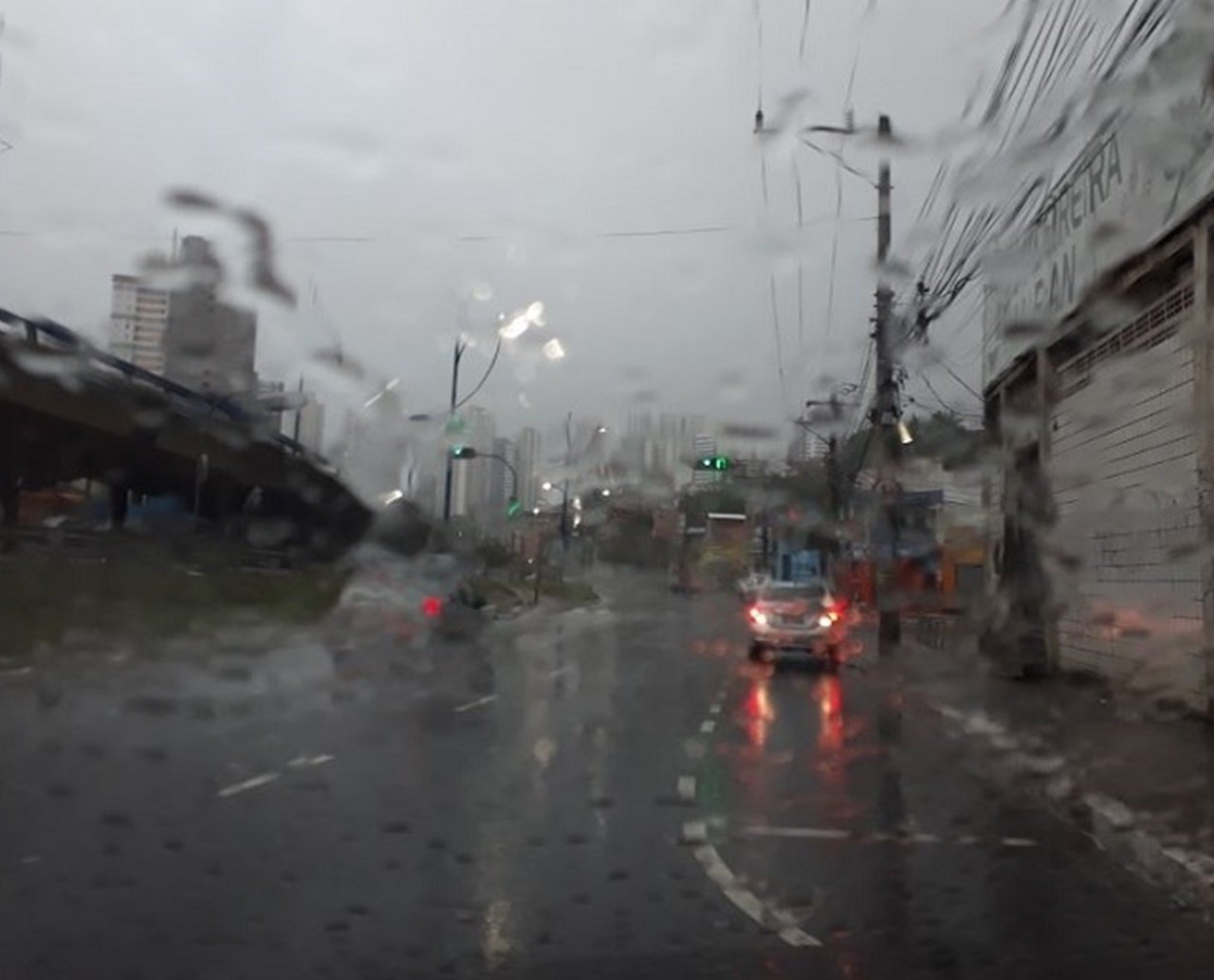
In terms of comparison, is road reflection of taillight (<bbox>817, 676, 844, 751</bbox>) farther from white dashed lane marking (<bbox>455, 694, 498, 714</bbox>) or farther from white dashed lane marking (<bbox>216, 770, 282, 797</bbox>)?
white dashed lane marking (<bbox>216, 770, 282, 797</bbox>)

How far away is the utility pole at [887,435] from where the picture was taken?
2469cm

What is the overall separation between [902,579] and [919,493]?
61.3 inches

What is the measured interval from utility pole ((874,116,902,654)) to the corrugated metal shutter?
6.00m

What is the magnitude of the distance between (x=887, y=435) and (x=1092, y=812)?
55.7ft

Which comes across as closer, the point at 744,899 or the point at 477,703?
the point at 744,899

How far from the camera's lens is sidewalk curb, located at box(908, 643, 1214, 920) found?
297 inches

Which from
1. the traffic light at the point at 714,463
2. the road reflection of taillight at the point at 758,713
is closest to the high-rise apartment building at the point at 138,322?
the road reflection of taillight at the point at 758,713

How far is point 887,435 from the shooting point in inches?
1031

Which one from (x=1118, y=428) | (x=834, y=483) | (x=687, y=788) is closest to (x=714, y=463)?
(x=834, y=483)

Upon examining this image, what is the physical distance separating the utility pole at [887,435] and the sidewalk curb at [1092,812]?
1026cm

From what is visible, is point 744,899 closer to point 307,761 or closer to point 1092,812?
point 1092,812

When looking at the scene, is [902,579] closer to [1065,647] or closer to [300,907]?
[1065,647]

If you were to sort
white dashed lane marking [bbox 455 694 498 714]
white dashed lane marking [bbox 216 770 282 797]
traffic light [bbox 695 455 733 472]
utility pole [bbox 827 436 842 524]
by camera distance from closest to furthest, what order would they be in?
white dashed lane marking [bbox 216 770 282 797] < white dashed lane marking [bbox 455 694 498 714] < traffic light [bbox 695 455 733 472] < utility pole [bbox 827 436 842 524]

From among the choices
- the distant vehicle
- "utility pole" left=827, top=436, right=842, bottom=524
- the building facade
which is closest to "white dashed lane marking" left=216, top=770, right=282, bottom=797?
the building facade
